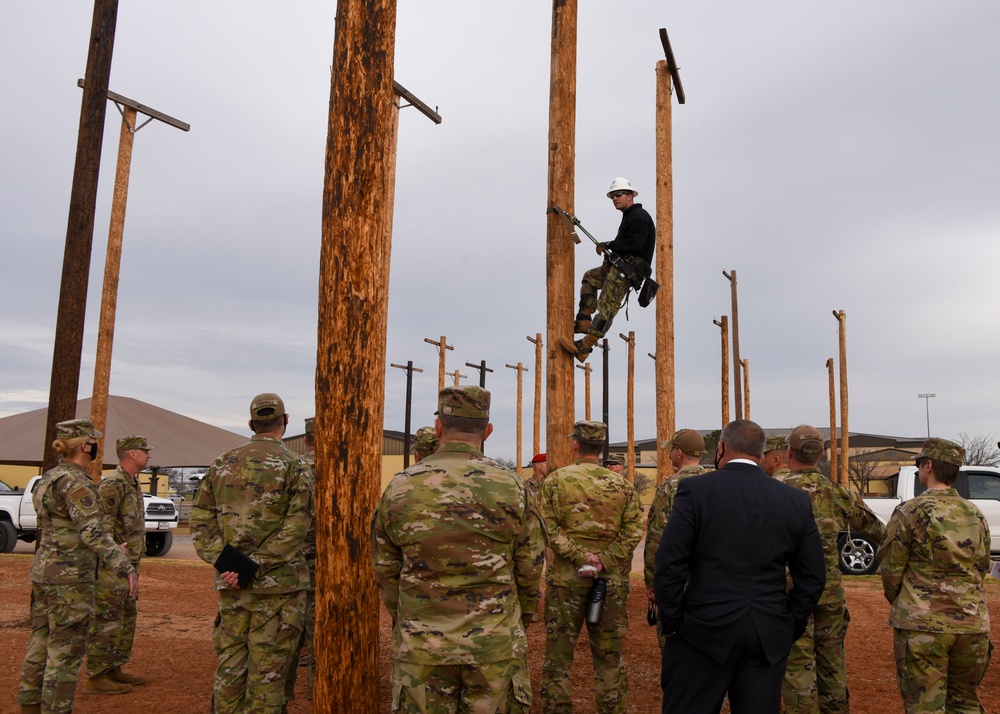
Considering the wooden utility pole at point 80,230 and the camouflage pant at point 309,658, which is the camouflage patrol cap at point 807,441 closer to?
the camouflage pant at point 309,658

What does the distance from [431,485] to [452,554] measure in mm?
308

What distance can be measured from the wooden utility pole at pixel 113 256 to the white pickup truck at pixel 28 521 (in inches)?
193

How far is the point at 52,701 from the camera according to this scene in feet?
17.7

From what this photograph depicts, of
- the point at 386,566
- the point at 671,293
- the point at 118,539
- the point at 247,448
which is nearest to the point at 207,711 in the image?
the point at 118,539

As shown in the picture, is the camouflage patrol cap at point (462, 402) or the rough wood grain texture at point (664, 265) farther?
the rough wood grain texture at point (664, 265)

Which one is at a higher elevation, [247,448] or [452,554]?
[247,448]

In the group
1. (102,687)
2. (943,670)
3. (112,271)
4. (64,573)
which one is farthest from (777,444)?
(112,271)

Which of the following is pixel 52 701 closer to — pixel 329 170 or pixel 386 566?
pixel 386 566

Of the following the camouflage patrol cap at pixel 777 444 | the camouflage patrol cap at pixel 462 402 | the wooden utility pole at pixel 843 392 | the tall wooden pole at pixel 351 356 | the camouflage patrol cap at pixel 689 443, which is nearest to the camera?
the camouflage patrol cap at pixel 462 402

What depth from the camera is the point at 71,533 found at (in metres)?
5.71

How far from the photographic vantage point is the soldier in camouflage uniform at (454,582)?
139 inches

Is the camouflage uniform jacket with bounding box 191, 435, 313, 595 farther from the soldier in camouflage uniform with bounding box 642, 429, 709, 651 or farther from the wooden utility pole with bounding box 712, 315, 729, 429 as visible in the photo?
the wooden utility pole with bounding box 712, 315, 729, 429

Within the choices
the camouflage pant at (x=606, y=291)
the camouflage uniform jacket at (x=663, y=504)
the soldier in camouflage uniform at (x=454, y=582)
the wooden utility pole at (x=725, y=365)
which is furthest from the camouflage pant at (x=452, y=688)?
the wooden utility pole at (x=725, y=365)

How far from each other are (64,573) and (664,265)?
26.5 ft
